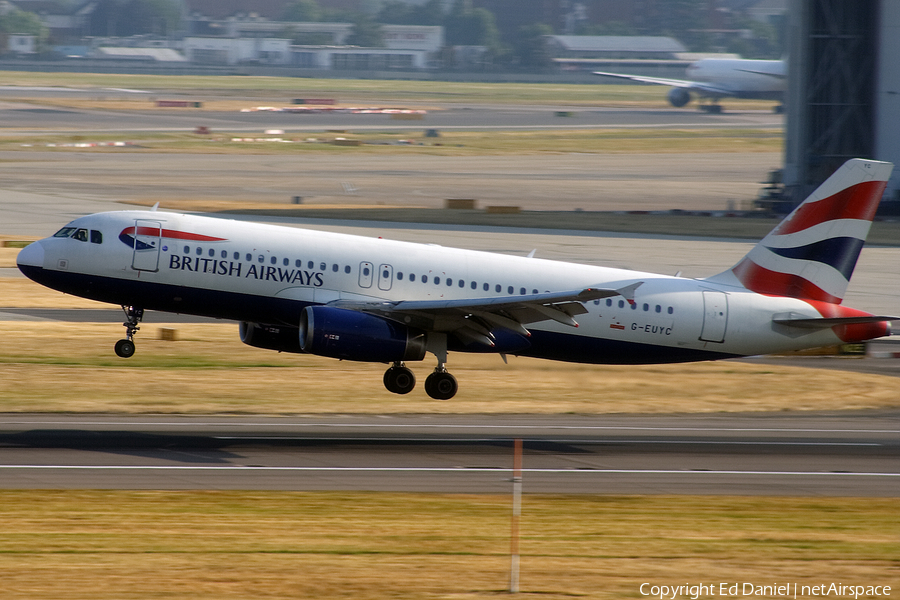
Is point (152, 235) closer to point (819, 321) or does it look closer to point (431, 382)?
point (431, 382)

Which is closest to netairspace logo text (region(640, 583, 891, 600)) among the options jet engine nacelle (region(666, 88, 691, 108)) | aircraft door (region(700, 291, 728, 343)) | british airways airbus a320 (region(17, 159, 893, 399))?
british airways airbus a320 (region(17, 159, 893, 399))

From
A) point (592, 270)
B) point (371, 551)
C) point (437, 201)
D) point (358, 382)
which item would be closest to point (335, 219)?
point (437, 201)

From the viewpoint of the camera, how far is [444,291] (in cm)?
3256

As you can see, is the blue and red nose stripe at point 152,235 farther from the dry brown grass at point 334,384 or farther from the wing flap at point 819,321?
the wing flap at point 819,321

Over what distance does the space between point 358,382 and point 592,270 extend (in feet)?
31.9

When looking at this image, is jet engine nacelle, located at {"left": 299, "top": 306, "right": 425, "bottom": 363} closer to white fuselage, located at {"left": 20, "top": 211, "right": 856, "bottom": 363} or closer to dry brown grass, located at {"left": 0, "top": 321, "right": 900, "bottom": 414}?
white fuselage, located at {"left": 20, "top": 211, "right": 856, "bottom": 363}

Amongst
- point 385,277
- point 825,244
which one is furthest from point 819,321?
point 385,277

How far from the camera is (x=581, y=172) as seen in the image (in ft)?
366

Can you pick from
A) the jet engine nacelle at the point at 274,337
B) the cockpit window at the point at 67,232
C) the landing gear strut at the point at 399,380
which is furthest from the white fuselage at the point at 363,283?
the landing gear strut at the point at 399,380

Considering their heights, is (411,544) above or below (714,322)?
below

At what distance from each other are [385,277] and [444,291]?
69.7 inches

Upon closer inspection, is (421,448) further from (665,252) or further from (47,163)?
(47,163)

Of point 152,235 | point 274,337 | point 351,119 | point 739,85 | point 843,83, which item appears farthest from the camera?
point 739,85

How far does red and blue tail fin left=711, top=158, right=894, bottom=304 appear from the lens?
1339 inches
